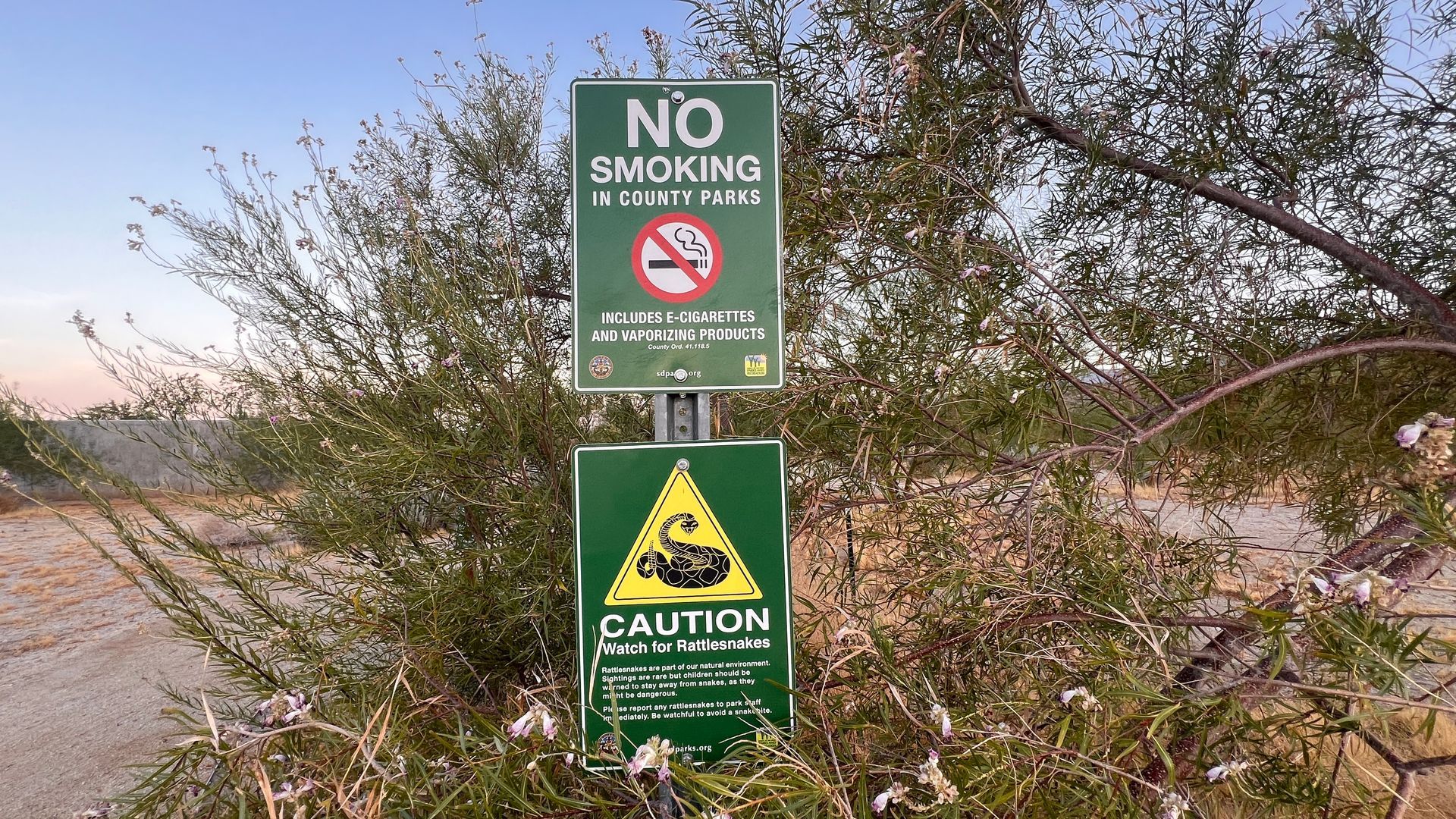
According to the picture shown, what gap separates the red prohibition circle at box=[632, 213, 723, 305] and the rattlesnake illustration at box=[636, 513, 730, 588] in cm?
48

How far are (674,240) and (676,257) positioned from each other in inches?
1.5

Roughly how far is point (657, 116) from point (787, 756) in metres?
1.36

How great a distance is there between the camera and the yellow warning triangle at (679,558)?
1558 mm

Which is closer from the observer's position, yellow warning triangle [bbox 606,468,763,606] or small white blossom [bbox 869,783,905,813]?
small white blossom [bbox 869,783,905,813]

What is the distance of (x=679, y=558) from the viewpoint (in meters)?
1.56

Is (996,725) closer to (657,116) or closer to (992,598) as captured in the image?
(992,598)

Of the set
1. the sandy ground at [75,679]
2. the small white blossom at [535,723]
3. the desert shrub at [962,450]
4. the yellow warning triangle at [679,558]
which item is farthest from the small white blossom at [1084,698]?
the sandy ground at [75,679]

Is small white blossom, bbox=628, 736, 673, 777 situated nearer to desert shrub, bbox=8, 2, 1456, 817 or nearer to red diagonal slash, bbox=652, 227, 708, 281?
desert shrub, bbox=8, 2, 1456, 817

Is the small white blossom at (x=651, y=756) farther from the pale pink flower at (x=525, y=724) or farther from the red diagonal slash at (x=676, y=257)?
the red diagonal slash at (x=676, y=257)

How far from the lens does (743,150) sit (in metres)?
1.61

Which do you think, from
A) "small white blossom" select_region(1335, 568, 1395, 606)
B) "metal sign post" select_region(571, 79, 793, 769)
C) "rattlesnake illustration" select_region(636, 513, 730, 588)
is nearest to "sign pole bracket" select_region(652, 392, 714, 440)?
"metal sign post" select_region(571, 79, 793, 769)

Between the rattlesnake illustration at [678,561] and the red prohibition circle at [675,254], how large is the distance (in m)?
0.48

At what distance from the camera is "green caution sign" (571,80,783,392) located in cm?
157

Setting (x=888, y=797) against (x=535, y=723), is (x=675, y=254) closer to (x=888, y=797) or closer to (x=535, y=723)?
(x=535, y=723)
